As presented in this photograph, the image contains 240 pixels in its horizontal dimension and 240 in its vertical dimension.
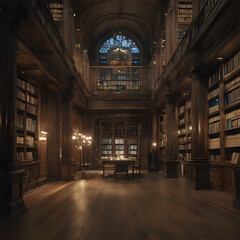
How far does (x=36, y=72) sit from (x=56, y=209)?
4233 mm

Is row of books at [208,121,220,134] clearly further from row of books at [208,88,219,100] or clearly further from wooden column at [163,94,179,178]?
wooden column at [163,94,179,178]

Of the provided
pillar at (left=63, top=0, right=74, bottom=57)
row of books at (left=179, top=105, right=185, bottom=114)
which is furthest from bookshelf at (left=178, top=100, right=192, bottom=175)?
pillar at (left=63, top=0, right=74, bottom=57)

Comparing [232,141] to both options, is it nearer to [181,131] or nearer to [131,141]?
[181,131]

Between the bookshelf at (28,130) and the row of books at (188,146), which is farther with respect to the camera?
the row of books at (188,146)

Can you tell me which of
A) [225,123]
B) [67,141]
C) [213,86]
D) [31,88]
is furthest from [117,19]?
[225,123]

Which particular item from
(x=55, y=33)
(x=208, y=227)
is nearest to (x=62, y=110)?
(x=55, y=33)

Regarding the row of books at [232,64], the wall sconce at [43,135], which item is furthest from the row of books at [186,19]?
the wall sconce at [43,135]

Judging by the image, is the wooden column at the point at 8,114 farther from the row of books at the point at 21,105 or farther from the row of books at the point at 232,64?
the row of books at the point at 232,64

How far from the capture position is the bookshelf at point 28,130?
706cm

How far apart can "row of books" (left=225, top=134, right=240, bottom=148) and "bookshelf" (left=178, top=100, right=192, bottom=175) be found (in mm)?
3170

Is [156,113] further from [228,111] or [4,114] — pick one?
[4,114]

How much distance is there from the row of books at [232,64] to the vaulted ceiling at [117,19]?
279 inches

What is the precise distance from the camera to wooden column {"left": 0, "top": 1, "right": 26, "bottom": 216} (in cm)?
441

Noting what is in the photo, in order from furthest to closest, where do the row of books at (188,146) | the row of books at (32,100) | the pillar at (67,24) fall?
the pillar at (67,24) < the row of books at (188,146) < the row of books at (32,100)
